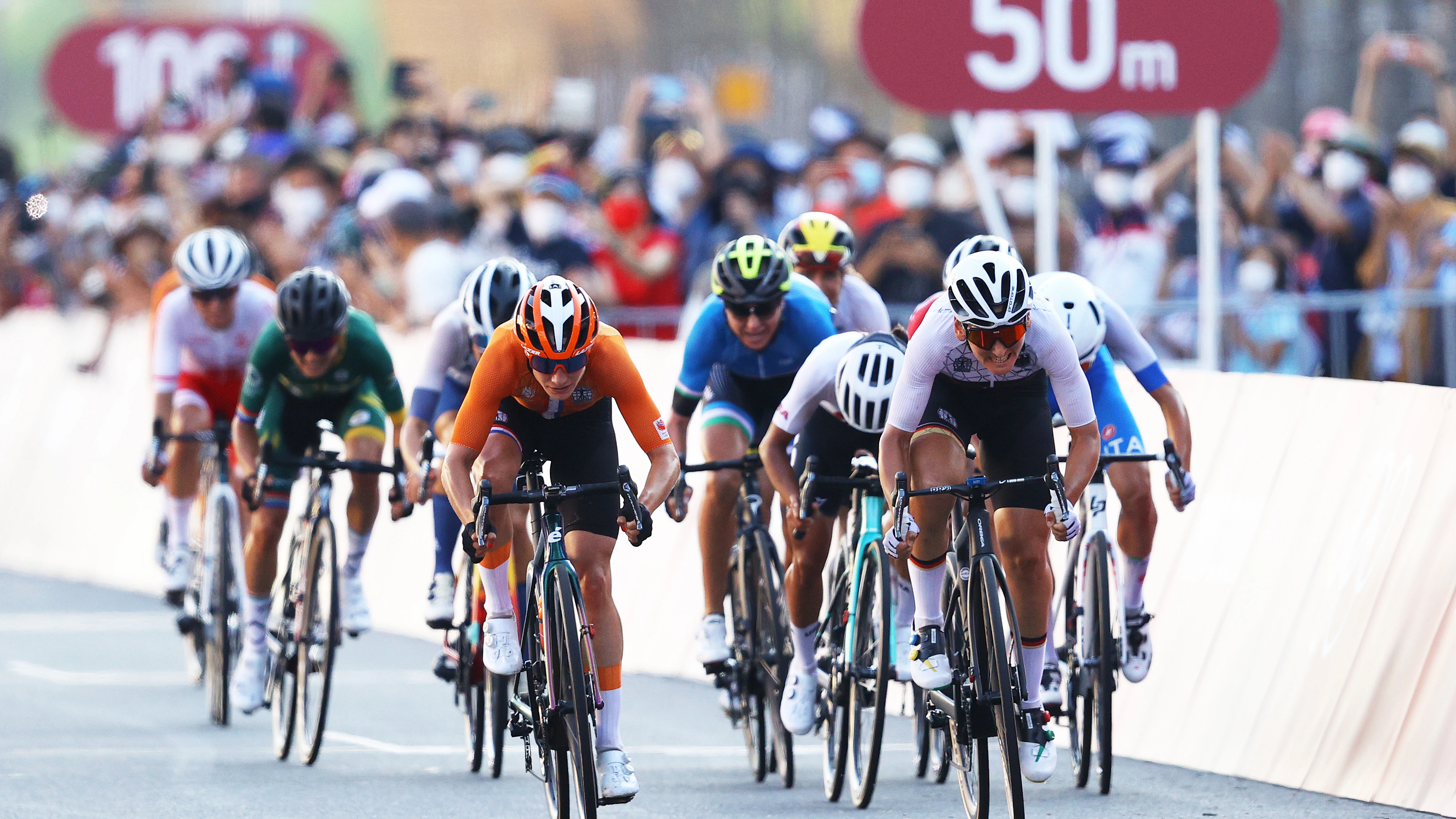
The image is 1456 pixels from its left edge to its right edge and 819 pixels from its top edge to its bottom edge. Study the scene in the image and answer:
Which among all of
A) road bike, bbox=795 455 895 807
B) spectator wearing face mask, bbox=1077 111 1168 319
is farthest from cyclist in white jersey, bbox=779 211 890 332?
spectator wearing face mask, bbox=1077 111 1168 319

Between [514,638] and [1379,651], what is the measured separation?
3.08 metres

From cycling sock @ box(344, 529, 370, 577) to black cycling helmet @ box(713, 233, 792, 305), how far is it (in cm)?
232

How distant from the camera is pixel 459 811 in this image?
8812 mm

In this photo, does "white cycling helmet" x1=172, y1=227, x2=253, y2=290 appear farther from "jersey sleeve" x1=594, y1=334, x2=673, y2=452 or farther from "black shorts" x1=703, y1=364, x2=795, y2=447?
"jersey sleeve" x1=594, y1=334, x2=673, y2=452

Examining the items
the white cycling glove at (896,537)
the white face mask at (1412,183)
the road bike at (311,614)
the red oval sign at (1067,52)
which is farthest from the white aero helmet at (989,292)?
the white face mask at (1412,183)

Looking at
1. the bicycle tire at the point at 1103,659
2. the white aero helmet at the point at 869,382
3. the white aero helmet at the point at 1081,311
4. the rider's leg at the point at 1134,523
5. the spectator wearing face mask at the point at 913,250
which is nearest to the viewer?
the white aero helmet at the point at 869,382

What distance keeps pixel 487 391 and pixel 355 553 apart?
306 centimetres

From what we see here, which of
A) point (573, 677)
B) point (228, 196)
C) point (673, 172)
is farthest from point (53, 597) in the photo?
point (573, 677)

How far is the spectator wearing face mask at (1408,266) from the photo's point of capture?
1380cm

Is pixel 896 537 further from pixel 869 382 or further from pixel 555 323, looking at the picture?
pixel 555 323

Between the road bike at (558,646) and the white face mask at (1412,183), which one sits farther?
the white face mask at (1412,183)

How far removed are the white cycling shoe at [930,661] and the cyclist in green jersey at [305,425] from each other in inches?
119

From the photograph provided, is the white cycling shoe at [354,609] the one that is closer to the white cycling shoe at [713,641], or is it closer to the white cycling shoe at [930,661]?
the white cycling shoe at [713,641]

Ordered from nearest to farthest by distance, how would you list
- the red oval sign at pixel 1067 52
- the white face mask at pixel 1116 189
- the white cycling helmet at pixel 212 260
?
1. the white cycling helmet at pixel 212 260
2. the red oval sign at pixel 1067 52
3. the white face mask at pixel 1116 189
